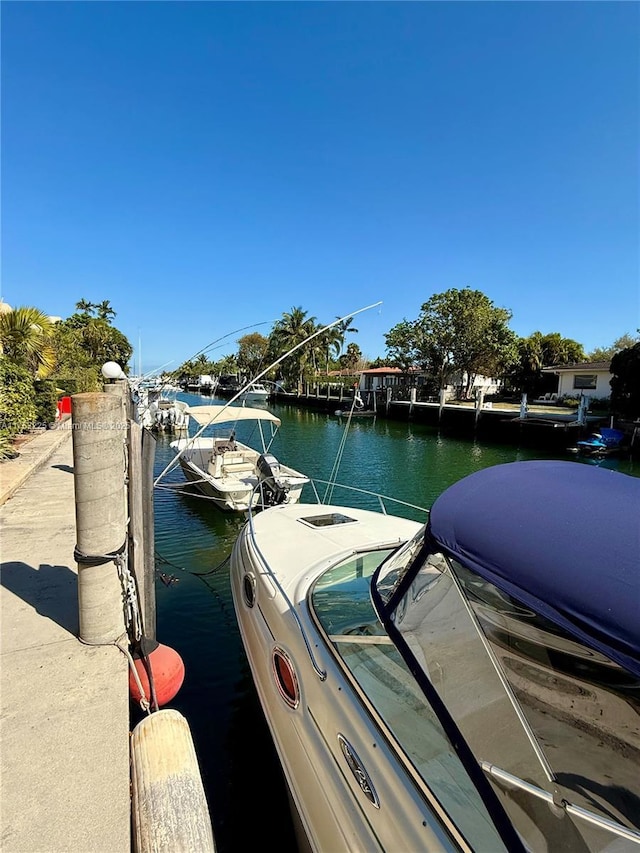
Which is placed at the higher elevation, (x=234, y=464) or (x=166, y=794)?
(x=234, y=464)

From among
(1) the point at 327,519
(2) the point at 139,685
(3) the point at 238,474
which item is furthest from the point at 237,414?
(2) the point at 139,685

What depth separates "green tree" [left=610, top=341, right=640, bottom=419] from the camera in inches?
955

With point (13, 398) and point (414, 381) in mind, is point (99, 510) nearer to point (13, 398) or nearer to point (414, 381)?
point (13, 398)

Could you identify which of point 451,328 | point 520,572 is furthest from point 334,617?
point 451,328

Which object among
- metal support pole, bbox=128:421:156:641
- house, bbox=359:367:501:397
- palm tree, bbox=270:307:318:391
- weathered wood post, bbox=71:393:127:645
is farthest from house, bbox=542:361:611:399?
weathered wood post, bbox=71:393:127:645

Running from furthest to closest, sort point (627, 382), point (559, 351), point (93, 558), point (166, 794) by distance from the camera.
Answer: point (559, 351), point (627, 382), point (93, 558), point (166, 794)

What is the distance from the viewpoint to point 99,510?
3.32m

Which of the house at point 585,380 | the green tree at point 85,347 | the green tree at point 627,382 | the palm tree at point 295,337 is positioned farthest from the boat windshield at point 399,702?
the palm tree at point 295,337

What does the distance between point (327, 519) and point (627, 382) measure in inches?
1043

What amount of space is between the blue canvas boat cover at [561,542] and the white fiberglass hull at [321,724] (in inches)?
36.5

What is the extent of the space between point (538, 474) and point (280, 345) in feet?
187

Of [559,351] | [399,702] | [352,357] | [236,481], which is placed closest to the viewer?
[399,702]

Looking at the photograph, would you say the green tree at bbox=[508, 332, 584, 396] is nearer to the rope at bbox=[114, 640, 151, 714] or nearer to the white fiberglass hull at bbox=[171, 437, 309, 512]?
the white fiberglass hull at bbox=[171, 437, 309, 512]

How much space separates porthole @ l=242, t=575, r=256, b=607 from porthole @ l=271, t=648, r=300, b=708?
0.72 meters
